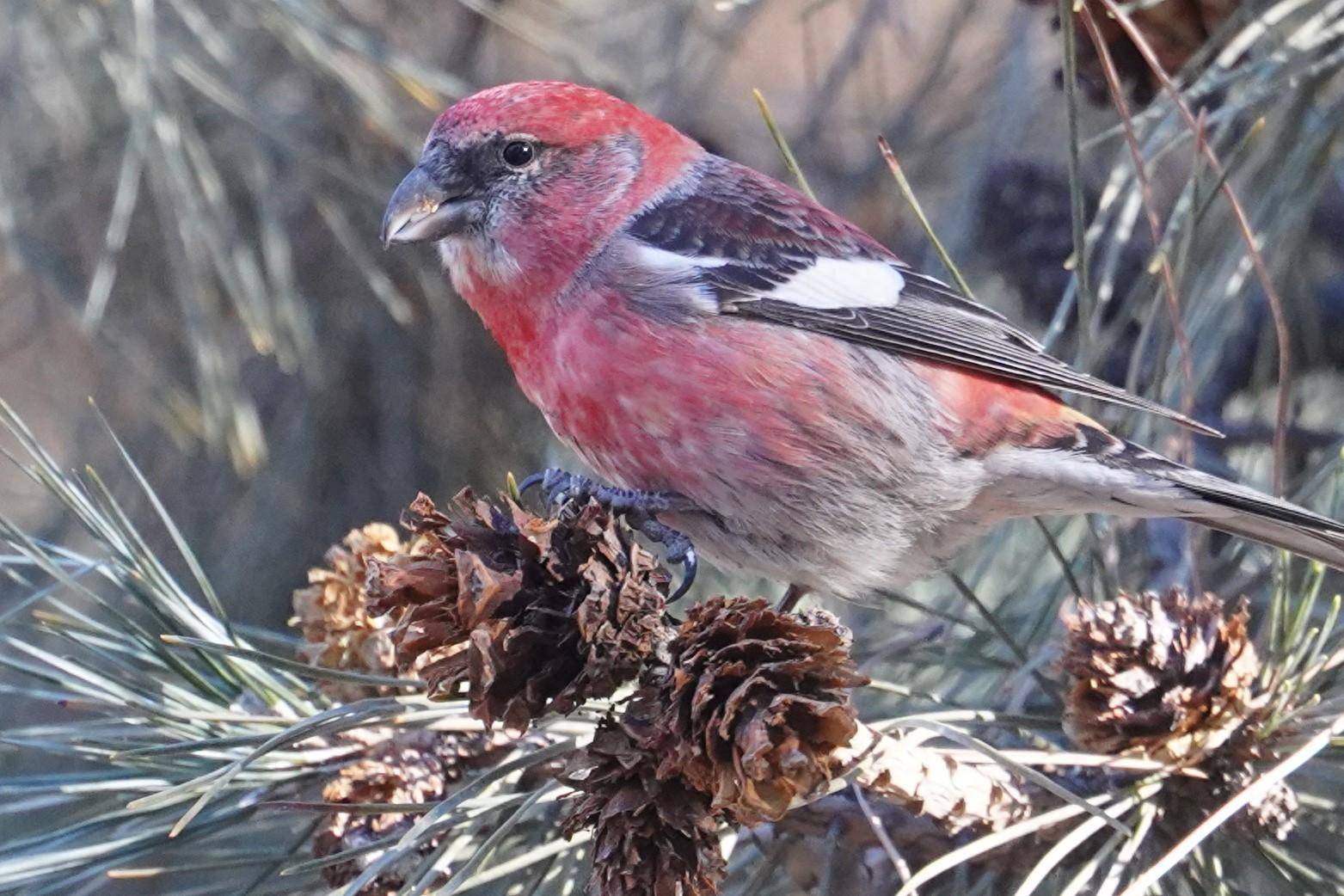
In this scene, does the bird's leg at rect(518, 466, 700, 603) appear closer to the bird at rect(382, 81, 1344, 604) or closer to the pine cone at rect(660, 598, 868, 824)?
the bird at rect(382, 81, 1344, 604)

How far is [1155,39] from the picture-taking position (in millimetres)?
1755

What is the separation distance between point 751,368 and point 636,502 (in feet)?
0.83

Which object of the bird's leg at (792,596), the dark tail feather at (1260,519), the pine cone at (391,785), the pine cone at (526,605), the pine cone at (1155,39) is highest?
the pine cone at (1155,39)

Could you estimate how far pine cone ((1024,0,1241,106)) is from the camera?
1720 mm

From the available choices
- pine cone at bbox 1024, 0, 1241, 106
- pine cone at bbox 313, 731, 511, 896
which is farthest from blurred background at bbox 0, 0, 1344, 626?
pine cone at bbox 313, 731, 511, 896

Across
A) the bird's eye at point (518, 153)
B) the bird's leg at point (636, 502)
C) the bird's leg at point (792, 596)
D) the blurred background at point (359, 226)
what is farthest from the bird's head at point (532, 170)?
the bird's leg at point (792, 596)

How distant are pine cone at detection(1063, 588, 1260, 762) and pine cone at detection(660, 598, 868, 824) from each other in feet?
0.93

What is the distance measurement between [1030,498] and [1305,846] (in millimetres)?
587

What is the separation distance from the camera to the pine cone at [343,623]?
4.59 ft

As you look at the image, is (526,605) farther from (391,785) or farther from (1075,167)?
(1075,167)

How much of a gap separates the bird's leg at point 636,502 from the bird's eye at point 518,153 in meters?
0.53

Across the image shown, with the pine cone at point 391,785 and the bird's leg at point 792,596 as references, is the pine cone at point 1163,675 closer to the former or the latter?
the pine cone at point 391,785

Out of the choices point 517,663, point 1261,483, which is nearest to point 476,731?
point 517,663

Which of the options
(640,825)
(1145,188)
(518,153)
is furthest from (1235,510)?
(518,153)
